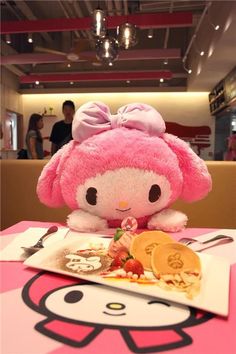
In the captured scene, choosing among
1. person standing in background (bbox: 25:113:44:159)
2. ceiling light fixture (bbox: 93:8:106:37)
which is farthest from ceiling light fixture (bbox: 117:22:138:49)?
person standing in background (bbox: 25:113:44:159)

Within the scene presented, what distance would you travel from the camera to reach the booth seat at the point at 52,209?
1.52m

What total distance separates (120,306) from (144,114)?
58 cm

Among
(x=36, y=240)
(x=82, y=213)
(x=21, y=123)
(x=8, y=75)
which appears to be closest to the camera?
(x=36, y=240)

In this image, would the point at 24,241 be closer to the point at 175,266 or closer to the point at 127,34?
the point at 175,266

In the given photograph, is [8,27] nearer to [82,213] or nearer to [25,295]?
[82,213]

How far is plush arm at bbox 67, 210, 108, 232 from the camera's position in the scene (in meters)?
0.93

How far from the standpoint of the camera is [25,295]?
517 millimetres

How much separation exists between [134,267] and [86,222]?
38cm

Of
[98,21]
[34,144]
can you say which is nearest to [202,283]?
[98,21]

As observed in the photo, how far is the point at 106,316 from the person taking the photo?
0.45 meters

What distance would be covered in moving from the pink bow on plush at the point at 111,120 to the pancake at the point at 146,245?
36 centimetres

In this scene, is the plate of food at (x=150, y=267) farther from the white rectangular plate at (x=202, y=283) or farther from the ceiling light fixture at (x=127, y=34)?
the ceiling light fixture at (x=127, y=34)

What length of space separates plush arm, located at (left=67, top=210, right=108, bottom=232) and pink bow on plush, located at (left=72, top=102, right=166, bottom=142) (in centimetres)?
22

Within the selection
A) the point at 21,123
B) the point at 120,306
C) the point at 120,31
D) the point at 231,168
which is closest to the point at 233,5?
the point at 120,31
